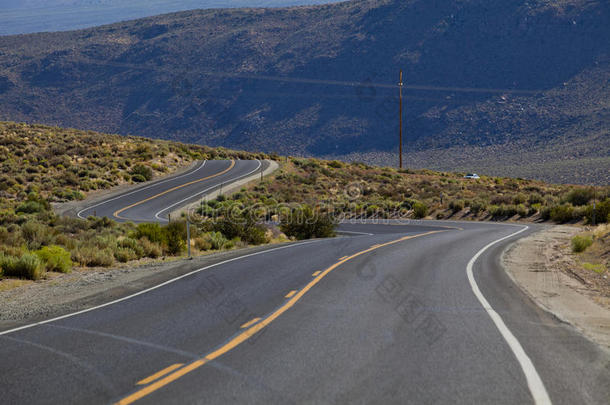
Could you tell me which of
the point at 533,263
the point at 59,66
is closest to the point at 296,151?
the point at 59,66

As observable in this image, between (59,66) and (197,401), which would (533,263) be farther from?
(59,66)

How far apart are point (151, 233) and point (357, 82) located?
130 metres

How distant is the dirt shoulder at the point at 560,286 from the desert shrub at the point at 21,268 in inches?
407

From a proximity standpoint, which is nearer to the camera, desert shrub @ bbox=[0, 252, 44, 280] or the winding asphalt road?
the winding asphalt road

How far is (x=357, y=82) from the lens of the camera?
5699 inches

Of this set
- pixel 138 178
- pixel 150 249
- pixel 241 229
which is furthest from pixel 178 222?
pixel 138 178

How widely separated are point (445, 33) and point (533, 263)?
143m

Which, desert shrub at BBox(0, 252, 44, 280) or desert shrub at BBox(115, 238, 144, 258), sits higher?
desert shrub at BBox(0, 252, 44, 280)

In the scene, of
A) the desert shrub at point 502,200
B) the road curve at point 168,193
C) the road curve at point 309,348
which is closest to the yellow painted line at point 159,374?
the road curve at point 309,348

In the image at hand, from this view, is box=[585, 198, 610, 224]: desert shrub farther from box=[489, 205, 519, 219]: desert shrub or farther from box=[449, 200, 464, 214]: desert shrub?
box=[449, 200, 464, 214]: desert shrub

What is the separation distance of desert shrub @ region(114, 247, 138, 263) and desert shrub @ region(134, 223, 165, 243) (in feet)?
5.88

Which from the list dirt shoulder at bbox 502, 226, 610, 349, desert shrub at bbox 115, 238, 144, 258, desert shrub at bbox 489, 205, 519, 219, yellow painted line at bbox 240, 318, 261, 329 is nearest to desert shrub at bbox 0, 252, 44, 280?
desert shrub at bbox 115, 238, 144, 258

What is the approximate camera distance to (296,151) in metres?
129

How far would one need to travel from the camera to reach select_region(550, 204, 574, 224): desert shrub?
32.0 metres
